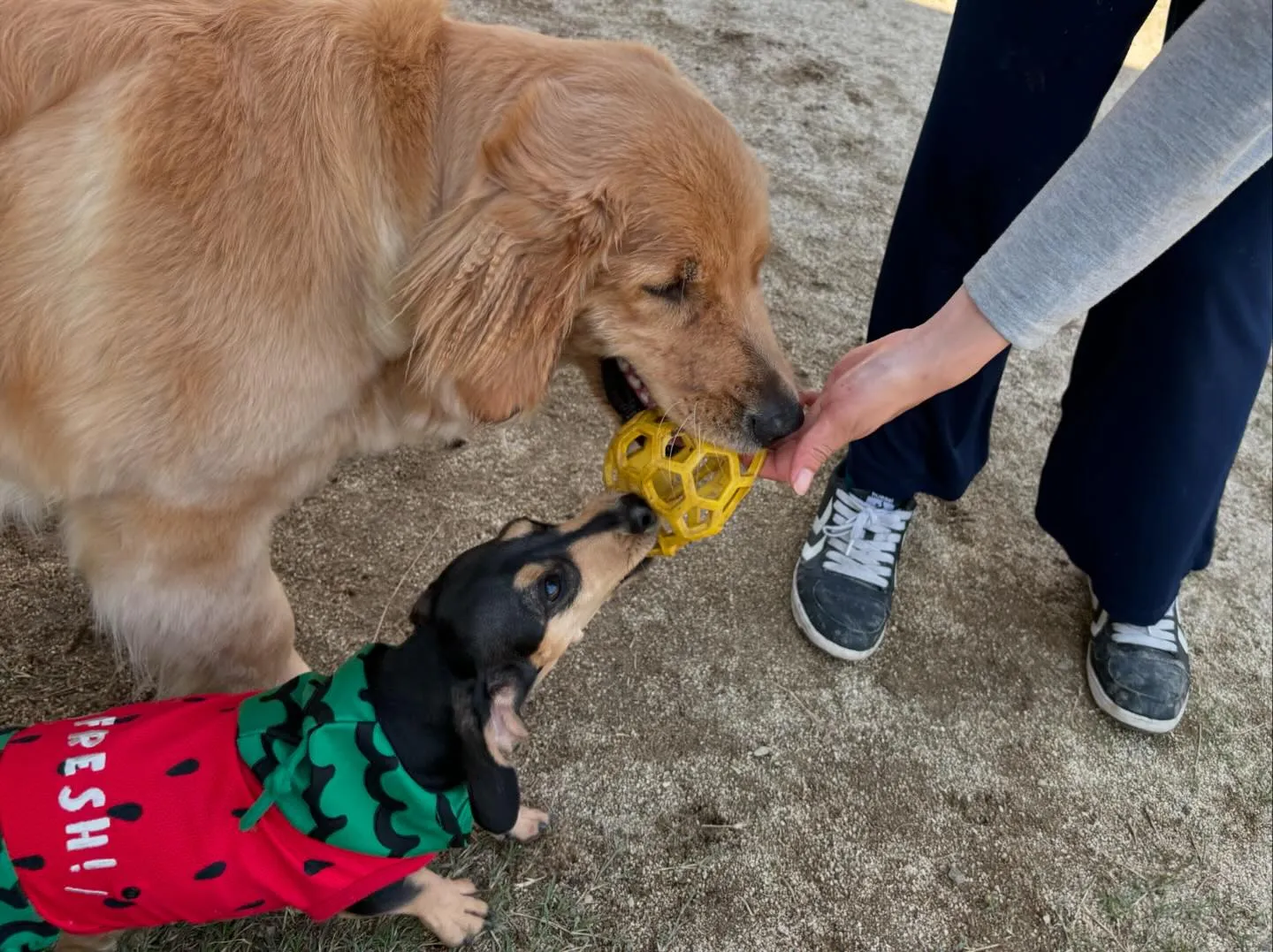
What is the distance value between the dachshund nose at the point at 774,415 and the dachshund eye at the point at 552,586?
0.50 metres

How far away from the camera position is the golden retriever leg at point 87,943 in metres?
1.63

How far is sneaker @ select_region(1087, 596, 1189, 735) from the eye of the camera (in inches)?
95.7

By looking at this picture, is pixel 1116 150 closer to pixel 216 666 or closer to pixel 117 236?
pixel 117 236

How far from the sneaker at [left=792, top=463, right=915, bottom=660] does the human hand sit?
0.76 metres

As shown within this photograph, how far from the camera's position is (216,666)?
6.62 feet

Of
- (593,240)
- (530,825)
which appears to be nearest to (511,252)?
(593,240)

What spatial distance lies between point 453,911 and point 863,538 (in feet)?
4.91

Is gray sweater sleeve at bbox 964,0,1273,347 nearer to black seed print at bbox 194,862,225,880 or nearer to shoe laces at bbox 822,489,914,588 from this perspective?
shoe laces at bbox 822,489,914,588

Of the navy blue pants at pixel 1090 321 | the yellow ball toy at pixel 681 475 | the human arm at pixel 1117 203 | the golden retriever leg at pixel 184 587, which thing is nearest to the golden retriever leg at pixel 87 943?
the golden retriever leg at pixel 184 587

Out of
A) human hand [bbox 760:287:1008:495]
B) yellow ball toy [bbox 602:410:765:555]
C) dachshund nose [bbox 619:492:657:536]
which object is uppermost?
human hand [bbox 760:287:1008:495]

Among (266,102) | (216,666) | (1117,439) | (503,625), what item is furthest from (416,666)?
(1117,439)

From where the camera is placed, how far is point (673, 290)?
1719 mm

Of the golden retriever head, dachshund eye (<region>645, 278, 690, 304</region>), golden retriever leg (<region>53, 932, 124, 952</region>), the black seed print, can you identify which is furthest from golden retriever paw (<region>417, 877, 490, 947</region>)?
dachshund eye (<region>645, 278, 690, 304</region>)

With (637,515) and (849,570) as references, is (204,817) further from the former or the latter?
(849,570)
